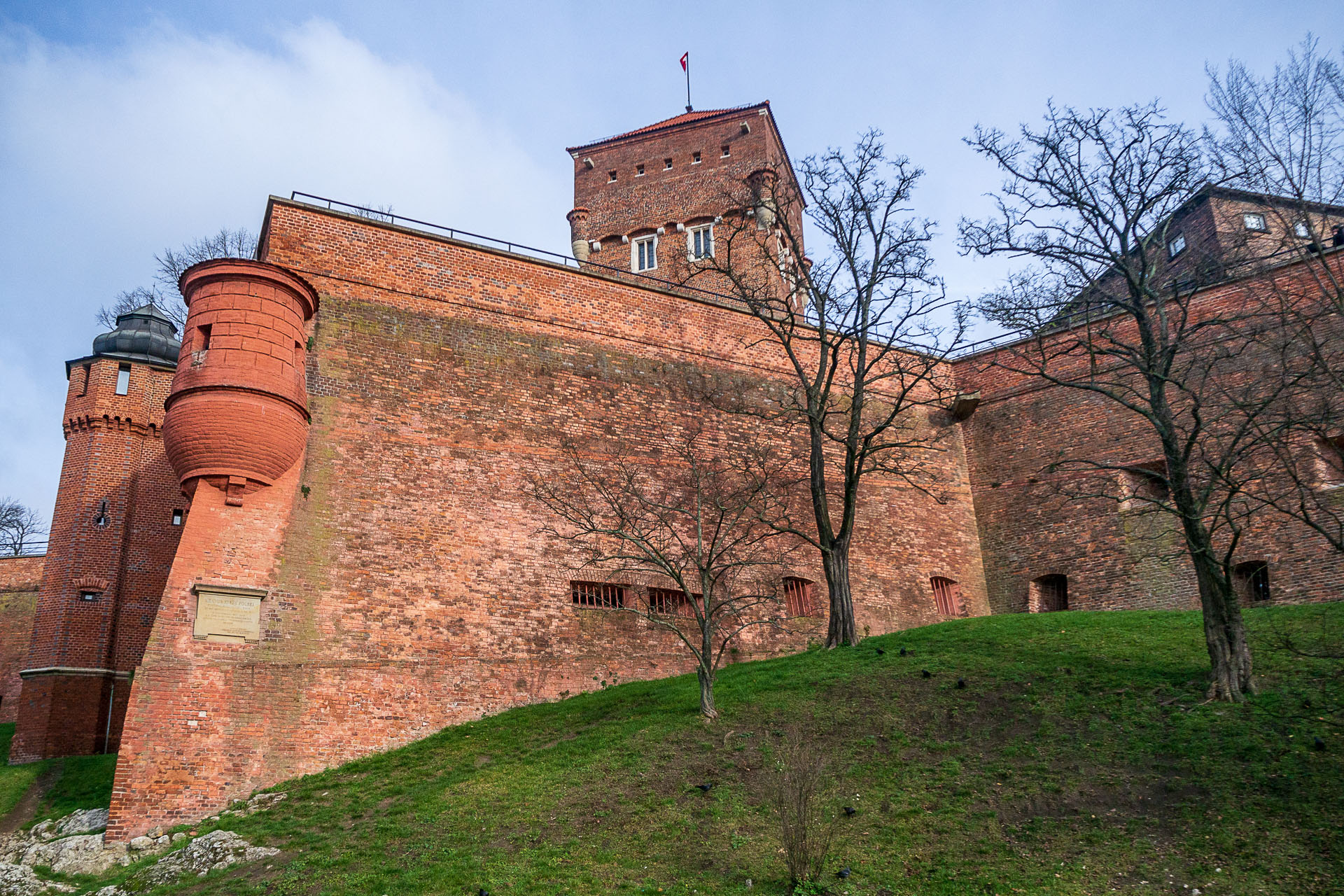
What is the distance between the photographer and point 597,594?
1736 cm

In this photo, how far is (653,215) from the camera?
32781 millimetres

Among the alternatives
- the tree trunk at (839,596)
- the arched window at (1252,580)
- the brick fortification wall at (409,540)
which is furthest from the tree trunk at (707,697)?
the arched window at (1252,580)

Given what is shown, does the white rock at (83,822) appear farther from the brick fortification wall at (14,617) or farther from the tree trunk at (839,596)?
the brick fortification wall at (14,617)

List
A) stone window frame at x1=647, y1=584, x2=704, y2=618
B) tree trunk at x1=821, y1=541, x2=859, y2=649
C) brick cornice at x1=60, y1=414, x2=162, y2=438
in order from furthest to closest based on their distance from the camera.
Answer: brick cornice at x1=60, y1=414, x2=162, y2=438 < stone window frame at x1=647, y1=584, x2=704, y2=618 < tree trunk at x1=821, y1=541, x2=859, y2=649

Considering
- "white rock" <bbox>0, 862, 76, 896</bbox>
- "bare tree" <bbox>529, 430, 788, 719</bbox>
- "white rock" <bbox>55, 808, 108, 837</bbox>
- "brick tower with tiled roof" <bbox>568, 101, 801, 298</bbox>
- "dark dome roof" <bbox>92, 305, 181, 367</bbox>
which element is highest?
"brick tower with tiled roof" <bbox>568, 101, 801, 298</bbox>

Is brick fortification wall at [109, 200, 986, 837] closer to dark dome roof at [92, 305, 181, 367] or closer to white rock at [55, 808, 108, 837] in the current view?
white rock at [55, 808, 108, 837]

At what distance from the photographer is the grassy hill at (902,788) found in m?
9.38

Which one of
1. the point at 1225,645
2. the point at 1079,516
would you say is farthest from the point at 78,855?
the point at 1079,516

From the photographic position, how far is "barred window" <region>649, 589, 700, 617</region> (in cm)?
1797

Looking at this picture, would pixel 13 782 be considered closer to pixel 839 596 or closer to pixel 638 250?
pixel 839 596

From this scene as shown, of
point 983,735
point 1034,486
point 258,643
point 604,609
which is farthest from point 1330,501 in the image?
point 258,643

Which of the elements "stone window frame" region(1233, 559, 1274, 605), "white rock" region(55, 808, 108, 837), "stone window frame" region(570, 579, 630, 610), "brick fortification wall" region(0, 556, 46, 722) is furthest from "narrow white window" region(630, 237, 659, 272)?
A: "white rock" region(55, 808, 108, 837)

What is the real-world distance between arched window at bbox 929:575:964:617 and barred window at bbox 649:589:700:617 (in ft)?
20.5

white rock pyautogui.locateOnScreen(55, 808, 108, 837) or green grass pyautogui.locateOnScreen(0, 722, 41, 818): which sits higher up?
green grass pyautogui.locateOnScreen(0, 722, 41, 818)
